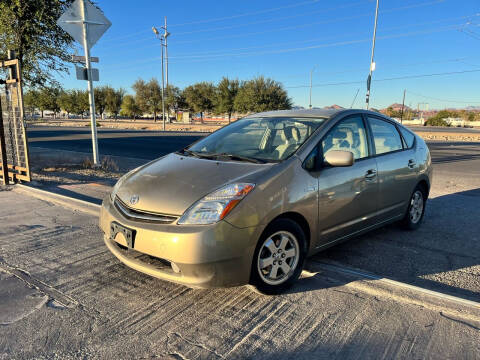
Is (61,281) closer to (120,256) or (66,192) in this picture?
(120,256)

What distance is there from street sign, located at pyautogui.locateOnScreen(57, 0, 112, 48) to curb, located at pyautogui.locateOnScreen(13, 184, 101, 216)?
133 inches

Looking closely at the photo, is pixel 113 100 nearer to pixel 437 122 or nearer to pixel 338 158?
pixel 437 122

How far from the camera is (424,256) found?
12.8 feet

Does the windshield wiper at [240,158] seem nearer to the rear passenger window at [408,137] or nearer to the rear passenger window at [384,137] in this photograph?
the rear passenger window at [384,137]

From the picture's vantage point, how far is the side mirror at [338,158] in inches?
A: 124

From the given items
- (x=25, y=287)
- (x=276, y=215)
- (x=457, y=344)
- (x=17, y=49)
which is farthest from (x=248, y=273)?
(x=17, y=49)

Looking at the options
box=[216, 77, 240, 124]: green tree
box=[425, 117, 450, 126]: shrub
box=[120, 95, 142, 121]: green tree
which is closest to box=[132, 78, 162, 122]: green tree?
box=[120, 95, 142, 121]: green tree

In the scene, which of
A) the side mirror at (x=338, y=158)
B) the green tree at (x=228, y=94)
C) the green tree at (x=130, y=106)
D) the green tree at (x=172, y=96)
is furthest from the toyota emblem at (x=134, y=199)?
the green tree at (x=130, y=106)

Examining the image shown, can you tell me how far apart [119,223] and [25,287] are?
3.47 ft

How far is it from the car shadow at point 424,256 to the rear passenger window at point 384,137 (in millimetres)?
1135

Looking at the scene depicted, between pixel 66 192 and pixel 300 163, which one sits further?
pixel 66 192

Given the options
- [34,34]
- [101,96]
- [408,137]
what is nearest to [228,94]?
[101,96]

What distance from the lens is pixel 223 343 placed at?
2.35 meters

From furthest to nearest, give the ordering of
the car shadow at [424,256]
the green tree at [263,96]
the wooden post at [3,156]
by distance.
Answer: the green tree at [263,96], the wooden post at [3,156], the car shadow at [424,256]
